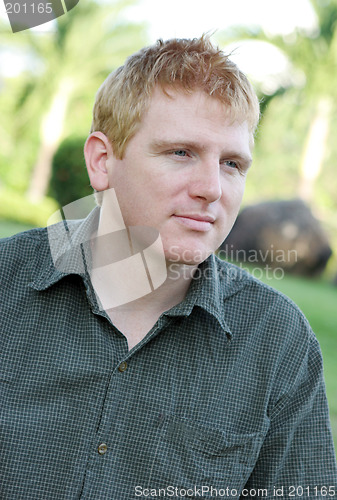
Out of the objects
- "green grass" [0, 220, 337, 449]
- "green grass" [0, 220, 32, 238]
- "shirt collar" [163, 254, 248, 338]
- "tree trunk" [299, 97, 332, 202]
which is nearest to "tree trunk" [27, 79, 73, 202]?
"tree trunk" [299, 97, 332, 202]

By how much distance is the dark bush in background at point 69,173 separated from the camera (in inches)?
470

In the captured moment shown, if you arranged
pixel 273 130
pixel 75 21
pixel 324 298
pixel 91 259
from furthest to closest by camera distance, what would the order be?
pixel 273 130 < pixel 75 21 < pixel 324 298 < pixel 91 259

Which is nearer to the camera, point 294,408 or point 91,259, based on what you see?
point 294,408

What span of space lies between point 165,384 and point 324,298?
7738 mm

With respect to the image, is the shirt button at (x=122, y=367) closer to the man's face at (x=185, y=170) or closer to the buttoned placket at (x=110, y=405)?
the buttoned placket at (x=110, y=405)

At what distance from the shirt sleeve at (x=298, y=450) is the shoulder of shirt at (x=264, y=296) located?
0.15m

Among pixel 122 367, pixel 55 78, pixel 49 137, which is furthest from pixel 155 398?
pixel 55 78

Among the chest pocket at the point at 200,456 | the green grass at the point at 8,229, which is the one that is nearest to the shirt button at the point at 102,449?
the chest pocket at the point at 200,456

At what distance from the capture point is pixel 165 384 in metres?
1.78

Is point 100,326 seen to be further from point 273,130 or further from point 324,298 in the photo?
point 273,130

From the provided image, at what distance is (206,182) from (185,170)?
68 millimetres

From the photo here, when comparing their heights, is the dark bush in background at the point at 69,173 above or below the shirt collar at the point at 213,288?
→ above

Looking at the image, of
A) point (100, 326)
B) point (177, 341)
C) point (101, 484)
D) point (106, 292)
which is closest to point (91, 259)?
point (106, 292)

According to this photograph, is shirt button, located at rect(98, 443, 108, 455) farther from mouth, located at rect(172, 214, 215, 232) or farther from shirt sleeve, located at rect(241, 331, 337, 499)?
mouth, located at rect(172, 214, 215, 232)
